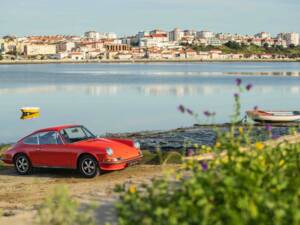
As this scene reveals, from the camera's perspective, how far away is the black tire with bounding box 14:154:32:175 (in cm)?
1518

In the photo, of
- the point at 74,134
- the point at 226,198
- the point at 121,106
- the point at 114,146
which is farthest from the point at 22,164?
the point at 121,106

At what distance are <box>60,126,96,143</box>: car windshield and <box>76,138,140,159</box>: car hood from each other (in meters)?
0.34

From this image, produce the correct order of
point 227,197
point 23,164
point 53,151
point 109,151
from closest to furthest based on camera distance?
point 227,197, point 109,151, point 53,151, point 23,164

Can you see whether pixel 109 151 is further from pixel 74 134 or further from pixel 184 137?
pixel 184 137

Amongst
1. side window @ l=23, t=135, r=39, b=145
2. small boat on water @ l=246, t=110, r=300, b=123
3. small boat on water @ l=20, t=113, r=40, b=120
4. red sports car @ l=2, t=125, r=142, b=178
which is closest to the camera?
red sports car @ l=2, t=125, r=142, b=178

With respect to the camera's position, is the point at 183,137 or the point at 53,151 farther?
the point at 183,137

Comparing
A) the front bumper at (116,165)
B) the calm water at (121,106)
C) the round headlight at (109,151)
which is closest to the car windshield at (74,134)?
the round headlight at (109,151)

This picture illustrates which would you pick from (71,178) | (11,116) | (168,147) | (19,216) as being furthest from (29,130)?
(19,216)

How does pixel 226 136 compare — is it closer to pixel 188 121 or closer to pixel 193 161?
pixel 193 161

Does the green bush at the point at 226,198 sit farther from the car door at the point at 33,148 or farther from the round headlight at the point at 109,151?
the car door at the point at 33,148

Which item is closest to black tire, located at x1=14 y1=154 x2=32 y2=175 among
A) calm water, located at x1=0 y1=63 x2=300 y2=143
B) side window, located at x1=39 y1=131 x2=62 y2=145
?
side window, located at x1=39 y1=131 x2=62 y2=145

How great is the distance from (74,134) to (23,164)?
1646 millimetres

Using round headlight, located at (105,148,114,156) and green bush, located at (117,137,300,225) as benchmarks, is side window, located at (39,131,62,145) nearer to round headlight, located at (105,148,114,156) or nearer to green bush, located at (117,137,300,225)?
round headlight, located at (105,148,114,156)

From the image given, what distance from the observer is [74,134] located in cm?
1483
